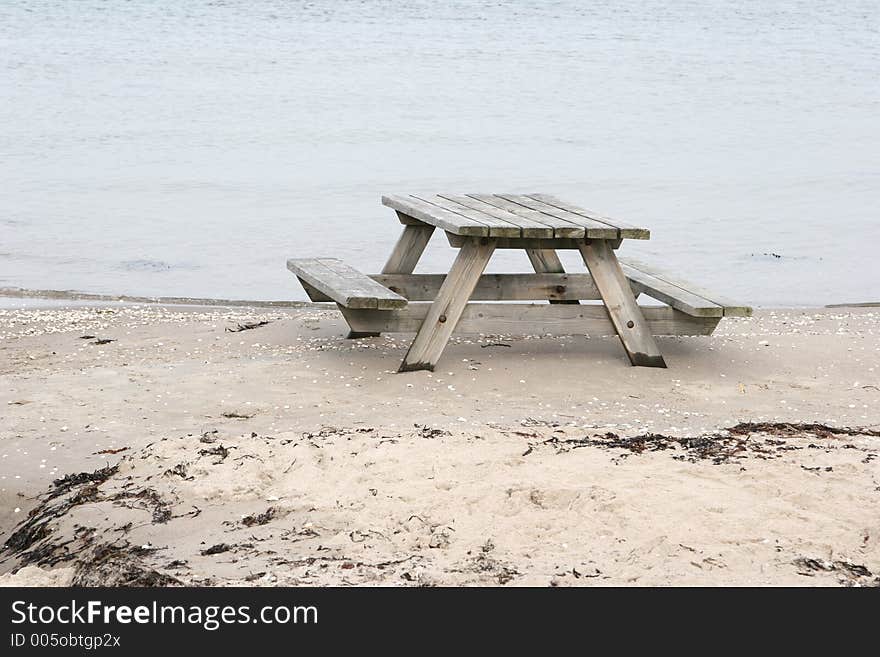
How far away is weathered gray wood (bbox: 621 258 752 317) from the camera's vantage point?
5.84 m

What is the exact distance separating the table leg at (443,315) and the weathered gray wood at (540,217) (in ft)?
1.11

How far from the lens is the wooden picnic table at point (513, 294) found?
5695 millimetres

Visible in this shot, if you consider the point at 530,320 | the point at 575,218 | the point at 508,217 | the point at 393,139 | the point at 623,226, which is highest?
the point at 623,226

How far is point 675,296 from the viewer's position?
6090 millimetres

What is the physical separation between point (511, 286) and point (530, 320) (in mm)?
411

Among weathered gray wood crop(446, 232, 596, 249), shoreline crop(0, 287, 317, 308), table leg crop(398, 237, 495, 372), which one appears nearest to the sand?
table leg crop(398, 237, 495, 372)

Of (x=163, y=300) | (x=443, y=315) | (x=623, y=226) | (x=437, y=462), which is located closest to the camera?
(x=437, y=462)

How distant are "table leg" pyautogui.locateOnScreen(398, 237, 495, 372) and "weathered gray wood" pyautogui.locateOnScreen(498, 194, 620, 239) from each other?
50cm

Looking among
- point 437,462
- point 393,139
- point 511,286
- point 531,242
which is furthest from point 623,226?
point 393,139

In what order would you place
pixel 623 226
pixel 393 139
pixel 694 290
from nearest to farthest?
pixel 623 226 < pixel 694 290 < pixel 393 139

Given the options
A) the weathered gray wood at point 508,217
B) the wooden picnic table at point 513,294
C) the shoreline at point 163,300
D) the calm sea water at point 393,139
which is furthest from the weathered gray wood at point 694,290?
the calm sea water at point 393,139

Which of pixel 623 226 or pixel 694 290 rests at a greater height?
pixel 623 226

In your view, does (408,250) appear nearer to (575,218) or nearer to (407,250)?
(407,250)

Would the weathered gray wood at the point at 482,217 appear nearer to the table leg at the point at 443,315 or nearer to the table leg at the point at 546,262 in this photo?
the table leg at the point at 443,315
